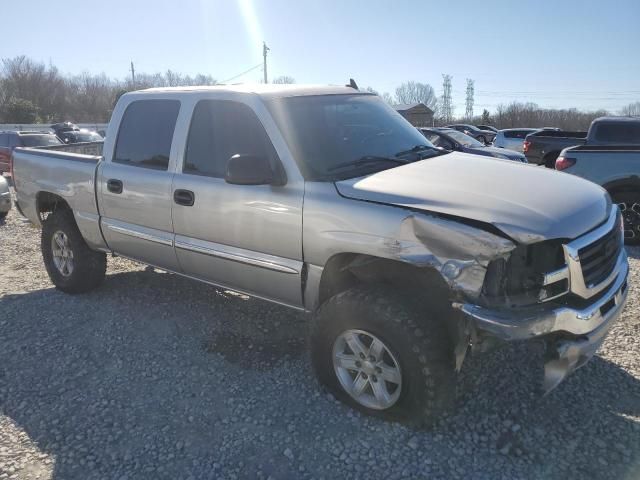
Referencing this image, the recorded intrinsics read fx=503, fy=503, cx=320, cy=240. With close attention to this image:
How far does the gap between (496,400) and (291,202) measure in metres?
1.85

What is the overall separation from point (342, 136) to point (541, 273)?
168cm

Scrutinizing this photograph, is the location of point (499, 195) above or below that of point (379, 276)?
above

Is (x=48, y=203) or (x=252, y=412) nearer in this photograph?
(x=252, y=412)

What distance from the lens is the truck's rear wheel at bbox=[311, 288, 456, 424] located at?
108 inches

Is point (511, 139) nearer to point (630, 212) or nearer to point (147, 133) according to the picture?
point (630, 212)

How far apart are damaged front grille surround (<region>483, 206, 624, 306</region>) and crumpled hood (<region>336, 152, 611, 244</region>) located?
0.10 metres

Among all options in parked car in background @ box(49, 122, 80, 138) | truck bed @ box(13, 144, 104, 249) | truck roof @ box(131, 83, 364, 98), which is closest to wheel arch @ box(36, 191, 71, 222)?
truck bed @ box(13, 144, 104, 249)

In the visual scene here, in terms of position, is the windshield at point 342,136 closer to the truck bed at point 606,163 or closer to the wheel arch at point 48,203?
the wheel arch at point 48,203

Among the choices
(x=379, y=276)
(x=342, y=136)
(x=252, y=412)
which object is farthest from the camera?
(x=342, y=136)

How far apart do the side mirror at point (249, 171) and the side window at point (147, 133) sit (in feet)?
3.45

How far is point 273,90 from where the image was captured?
3703 mm

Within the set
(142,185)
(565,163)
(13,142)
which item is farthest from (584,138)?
(13,142)

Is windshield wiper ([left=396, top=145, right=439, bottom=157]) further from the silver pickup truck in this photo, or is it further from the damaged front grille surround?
the damaged front grille surround

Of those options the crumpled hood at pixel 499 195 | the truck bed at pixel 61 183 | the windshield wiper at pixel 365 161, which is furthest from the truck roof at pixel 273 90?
the truck bed at pixel 61 183
